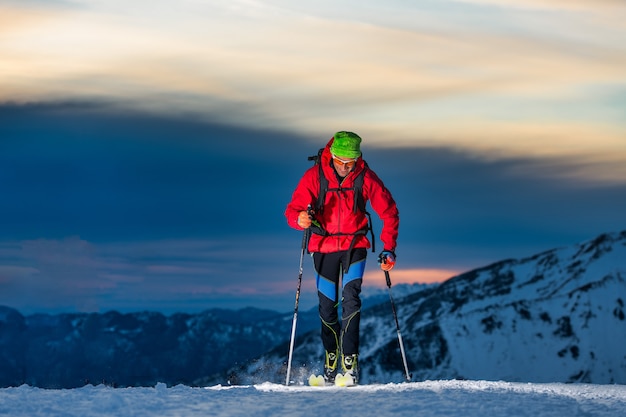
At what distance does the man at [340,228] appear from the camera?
55.5 feet

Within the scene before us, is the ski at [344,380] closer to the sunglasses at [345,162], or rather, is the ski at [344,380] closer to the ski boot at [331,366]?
the ski boot at [331,366]

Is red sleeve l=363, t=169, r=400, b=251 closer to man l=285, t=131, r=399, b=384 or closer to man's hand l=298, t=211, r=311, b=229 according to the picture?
man l=285, t=131, r=399, b=384

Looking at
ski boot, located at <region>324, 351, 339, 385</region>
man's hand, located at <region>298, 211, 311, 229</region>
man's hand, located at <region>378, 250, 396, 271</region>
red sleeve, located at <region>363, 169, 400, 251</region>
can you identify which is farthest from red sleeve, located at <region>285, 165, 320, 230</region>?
ski boot, located at <region>324, 351, 339, 385</region>

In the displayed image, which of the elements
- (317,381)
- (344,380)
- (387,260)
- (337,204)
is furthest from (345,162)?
(317,381)

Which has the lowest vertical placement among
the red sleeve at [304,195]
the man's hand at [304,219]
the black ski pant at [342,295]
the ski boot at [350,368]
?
the ski boot at [350,368]

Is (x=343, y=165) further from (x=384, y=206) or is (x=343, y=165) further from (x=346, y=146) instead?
(x=384, y=206)

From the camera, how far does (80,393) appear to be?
1337 cm

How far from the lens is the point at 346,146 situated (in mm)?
16609

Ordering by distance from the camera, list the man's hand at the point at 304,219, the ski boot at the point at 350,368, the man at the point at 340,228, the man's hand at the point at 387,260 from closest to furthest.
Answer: the ski boot at the point at 350,368 < the man's hand at the point at 304,219 < the man at the point at 340,228 < the man's hand at the point at 387,260

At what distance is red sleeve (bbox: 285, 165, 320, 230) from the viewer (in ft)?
56.1

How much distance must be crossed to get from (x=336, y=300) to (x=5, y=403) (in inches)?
251

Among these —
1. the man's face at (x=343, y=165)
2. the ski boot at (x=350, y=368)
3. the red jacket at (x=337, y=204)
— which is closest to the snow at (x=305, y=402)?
the ski boot at (x=350, y=368)

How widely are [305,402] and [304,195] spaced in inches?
197

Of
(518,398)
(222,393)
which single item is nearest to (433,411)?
(518,398)
